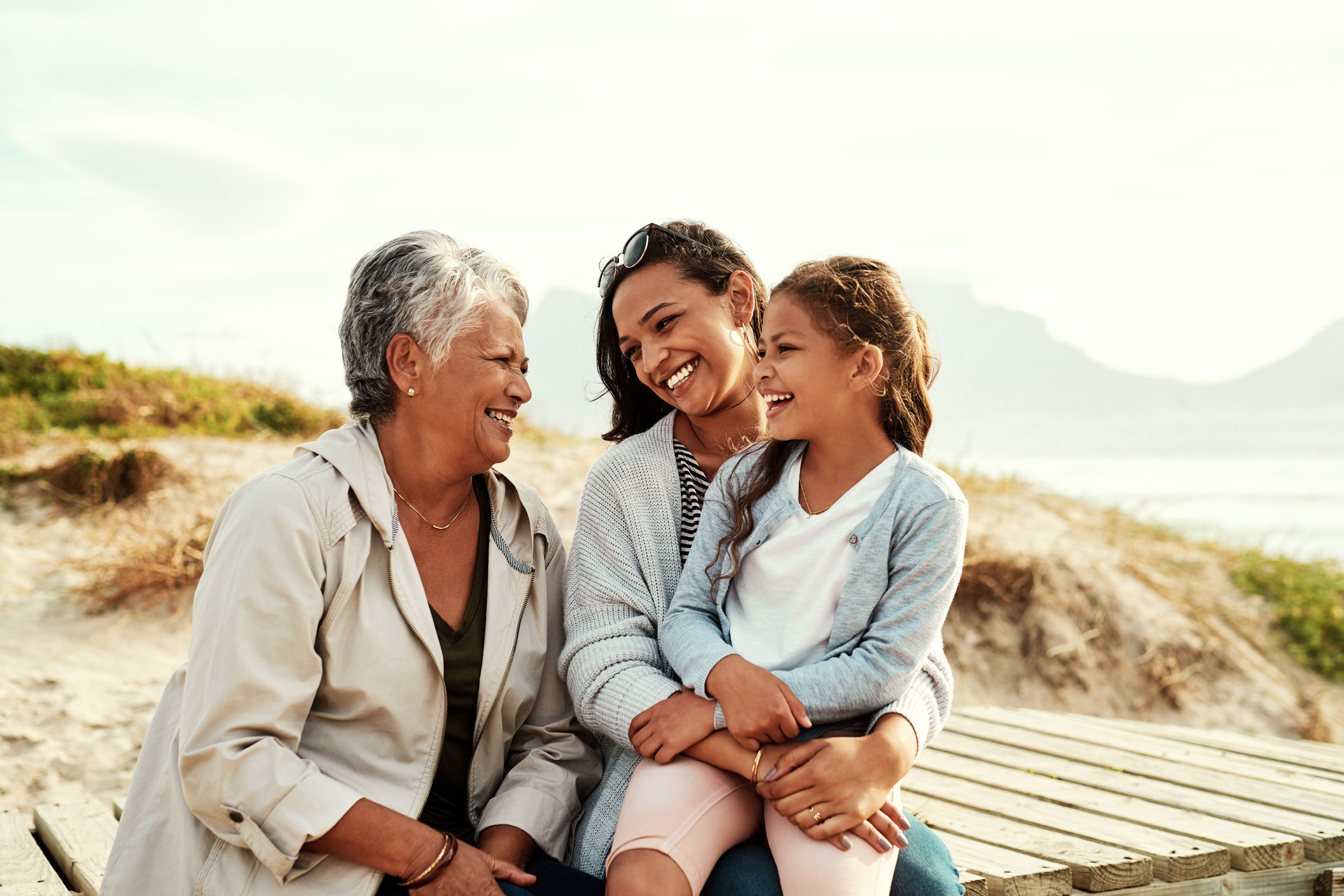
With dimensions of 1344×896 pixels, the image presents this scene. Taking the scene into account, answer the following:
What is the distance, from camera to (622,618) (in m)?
2.63

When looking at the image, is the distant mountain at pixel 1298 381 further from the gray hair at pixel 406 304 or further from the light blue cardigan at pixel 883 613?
the gray hair at pixel 406 304

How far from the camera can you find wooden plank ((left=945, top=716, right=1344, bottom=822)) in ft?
11.6

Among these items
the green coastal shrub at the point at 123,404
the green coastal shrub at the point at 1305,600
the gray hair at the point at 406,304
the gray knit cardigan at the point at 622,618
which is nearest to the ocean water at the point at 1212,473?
the green coastal shrub at the point at 1305,600

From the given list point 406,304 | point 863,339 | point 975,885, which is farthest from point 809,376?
point 975,885

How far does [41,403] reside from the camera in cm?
1005

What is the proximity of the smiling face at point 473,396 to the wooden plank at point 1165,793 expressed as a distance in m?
2.59

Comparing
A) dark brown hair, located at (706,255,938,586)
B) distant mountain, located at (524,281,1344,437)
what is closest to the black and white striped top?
dark brown hair, located at (706,255,938,586)

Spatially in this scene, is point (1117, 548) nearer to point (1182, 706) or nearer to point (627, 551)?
point (1182, 706)

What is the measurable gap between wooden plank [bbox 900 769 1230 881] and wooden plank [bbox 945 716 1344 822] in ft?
1.96

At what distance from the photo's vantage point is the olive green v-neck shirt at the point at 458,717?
8.18 ft

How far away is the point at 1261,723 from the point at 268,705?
8.10 meters

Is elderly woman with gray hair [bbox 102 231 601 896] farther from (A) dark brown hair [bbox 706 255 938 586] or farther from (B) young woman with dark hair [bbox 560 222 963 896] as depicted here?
(A) dark brown hair [bbox 706 255 938 586]

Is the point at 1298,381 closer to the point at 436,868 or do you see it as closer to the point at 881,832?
the point at 881,832

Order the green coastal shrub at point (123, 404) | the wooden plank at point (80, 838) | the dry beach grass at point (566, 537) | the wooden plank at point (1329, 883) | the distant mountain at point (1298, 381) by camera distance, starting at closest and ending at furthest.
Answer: the wooden plank at point (80, 838)
the wooden plank at point (1329, 883)
the dry beach grass at point (566, 537)
the green coastal shrub at point (123, 404)
the distant mountain at point (1298, 381)
